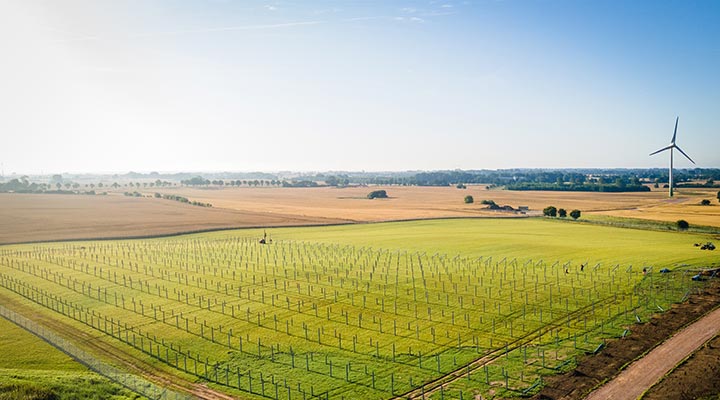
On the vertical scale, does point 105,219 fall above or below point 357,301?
above

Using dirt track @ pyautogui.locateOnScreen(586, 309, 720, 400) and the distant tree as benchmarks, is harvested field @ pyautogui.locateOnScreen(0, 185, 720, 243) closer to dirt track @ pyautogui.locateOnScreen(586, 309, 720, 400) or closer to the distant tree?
the distant tree

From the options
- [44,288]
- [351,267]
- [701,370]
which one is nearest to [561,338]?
[701,370]

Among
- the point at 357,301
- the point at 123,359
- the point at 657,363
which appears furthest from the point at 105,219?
the point at 657,363

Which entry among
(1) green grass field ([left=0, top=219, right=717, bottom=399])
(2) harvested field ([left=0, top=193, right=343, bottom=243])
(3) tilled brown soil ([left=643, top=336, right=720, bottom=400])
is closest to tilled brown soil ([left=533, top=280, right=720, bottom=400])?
(3) tilled brown soil ([left=643, top=336, right=720, bottom=400])

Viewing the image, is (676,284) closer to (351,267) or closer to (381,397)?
(351,267)

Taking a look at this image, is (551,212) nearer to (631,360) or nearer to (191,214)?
(191,214)

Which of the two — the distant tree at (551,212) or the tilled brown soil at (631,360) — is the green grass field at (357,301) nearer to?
the tilled brown soil at (631,360)
